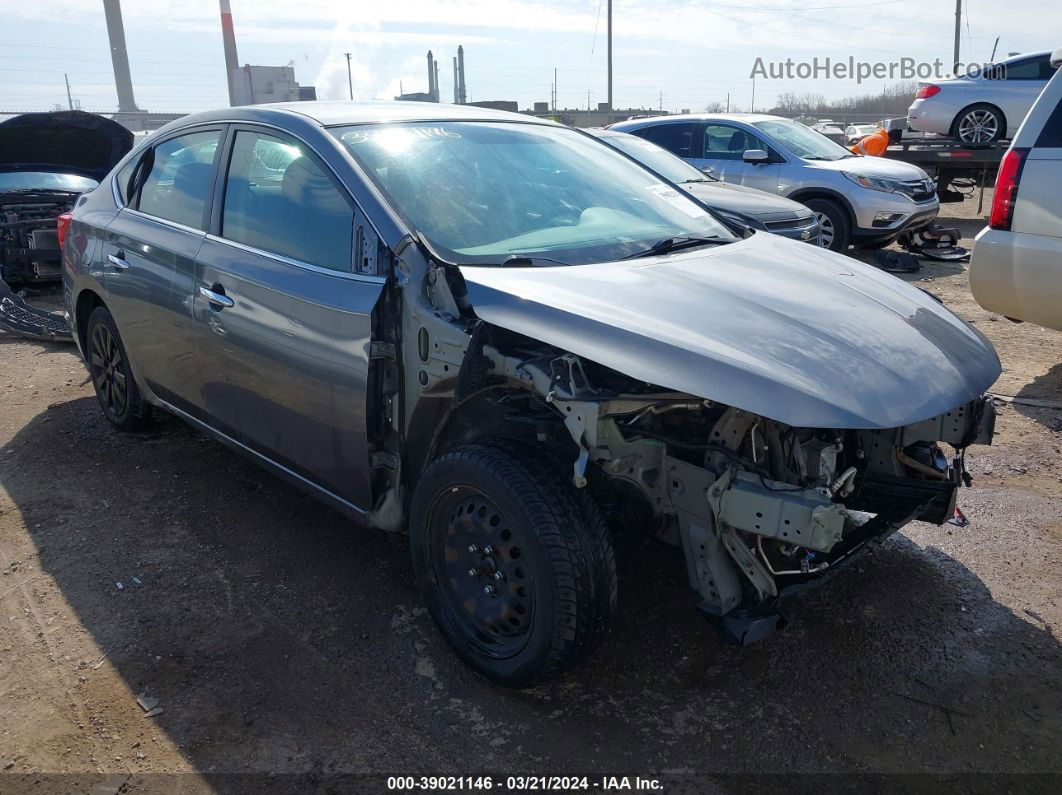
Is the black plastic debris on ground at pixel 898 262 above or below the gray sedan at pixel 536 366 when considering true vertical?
below

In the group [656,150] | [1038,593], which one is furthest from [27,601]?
[656,150]

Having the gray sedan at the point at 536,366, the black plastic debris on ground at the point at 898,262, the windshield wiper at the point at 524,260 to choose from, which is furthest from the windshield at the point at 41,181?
the black plastic debris on ground at the point at 898,262

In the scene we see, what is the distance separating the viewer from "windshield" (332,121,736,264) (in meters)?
3.18

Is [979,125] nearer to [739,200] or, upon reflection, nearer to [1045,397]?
[739,200]

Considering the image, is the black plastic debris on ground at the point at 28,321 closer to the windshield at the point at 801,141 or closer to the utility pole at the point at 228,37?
the windshield at the point at 801,141

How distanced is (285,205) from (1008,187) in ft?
13.7

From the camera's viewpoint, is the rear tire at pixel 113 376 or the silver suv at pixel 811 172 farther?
the silver suv at pixel 811 172

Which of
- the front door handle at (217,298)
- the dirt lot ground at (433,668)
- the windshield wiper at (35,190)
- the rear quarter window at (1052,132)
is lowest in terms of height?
the dirt lot ground at (433,668)

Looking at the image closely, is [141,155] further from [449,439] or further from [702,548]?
[702,548]

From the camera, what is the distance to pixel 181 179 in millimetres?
4195

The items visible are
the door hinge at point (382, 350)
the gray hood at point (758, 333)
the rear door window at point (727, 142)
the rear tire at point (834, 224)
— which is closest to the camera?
the gray hood at point (758, 333)

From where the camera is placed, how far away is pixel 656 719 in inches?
108

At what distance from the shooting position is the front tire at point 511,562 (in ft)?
8.50

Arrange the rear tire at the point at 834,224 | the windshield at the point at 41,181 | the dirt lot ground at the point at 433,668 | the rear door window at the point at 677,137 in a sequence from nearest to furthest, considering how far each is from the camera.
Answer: the dirt lot ground at the point at 433,668
the windshield at the point at 41,181
the rear tire at the point at 834,224
the rear door window at the point at 677,137
